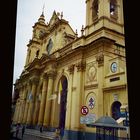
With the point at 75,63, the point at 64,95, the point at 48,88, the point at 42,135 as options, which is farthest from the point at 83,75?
the point at 42,135

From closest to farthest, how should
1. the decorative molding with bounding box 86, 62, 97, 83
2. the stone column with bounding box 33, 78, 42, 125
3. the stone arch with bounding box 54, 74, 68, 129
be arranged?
the decorative molding with bounding box 86, 62, 97, 83 → the stone arch with bounding box 54, 74, 68, 129 → the stone column with bounding box 33, 78, 42, 125

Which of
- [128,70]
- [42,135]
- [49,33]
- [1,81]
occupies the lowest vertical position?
[42,135]

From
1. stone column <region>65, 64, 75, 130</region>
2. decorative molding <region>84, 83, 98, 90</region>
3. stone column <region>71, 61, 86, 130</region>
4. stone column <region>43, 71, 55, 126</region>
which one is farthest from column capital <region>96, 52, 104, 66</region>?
stone column <region>43, 71, 55, 126</region>

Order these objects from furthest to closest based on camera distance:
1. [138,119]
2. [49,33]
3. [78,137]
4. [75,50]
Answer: [49,33] < [75,50] < [78,137] < [138,119]

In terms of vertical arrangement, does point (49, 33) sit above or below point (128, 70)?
above

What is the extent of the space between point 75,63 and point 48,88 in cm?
597

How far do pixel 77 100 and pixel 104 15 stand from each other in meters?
9.14

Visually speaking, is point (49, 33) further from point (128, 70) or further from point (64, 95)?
point (128, 70)

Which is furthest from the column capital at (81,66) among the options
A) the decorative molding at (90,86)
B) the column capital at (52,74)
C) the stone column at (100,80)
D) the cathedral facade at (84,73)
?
Answer: the column capital at (52,74)

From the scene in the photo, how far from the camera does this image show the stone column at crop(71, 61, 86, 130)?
18555 millimetres

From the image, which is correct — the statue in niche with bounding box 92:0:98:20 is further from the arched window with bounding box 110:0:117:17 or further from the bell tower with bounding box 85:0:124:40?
the arched window with bounding box 110:0:117:17

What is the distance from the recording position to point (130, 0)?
1.62 meters

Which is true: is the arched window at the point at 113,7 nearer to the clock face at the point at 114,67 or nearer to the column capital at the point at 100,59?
the column capital at the point at 100,59

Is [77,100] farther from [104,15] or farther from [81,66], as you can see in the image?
[104,15]
